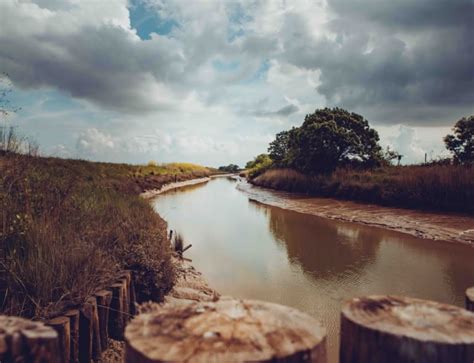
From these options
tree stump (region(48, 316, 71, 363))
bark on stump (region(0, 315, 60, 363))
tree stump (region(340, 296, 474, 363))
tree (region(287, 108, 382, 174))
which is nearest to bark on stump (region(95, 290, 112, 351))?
tree stump (region(48, 316, 71, 363))

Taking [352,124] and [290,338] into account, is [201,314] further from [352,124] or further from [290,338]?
[352,124]

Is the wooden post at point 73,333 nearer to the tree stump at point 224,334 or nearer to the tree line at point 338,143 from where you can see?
the tree stump at point 224,334

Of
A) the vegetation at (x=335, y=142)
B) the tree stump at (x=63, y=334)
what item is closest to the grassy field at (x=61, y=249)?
the tree stump at (x=63, y=334)

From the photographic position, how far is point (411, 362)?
1.34 metres

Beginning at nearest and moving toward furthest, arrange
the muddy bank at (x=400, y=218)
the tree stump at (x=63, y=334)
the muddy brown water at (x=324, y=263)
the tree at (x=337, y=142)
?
the tree stump at (x=63, y=334)
the muddy brown water at (x=324, y=263)
the muddy bank at (x=400, y=218)
the tree at (x=337, y=142)

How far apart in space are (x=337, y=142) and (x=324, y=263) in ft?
48.9

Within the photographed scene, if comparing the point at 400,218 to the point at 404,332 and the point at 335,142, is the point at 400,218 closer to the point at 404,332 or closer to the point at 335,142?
the point at 335,142

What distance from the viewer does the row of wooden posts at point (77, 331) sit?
1.29m

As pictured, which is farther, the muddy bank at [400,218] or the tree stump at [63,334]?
the muddy bank at [400,218]

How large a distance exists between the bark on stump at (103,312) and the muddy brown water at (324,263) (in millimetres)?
2463

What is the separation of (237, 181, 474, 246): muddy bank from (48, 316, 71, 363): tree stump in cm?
955

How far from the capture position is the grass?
12.8m

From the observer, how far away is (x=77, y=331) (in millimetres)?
3168

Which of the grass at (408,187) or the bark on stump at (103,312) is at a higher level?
the grass at (408,187)
